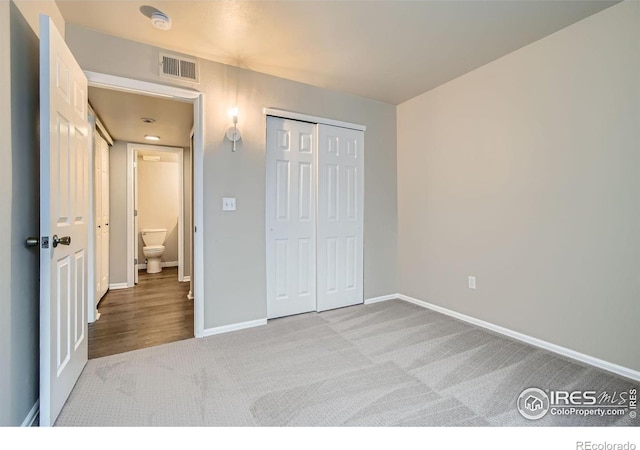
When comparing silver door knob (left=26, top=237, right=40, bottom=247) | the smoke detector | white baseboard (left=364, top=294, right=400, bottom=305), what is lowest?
white baseboard (left=364, top=294, right=400, bottom=305)

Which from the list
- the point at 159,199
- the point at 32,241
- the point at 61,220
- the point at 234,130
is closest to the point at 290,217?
the point at 234,130

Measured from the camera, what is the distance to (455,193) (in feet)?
10.2

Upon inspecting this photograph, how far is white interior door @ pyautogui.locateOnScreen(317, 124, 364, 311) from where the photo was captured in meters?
3.30

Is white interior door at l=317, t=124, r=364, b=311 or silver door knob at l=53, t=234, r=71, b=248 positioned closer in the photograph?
silver door knob at l=53, t=234, r=71, b=248

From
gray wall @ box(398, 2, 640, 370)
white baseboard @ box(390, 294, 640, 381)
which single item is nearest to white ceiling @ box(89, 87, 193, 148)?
gray wall @ box(398, 2, 640, 370)

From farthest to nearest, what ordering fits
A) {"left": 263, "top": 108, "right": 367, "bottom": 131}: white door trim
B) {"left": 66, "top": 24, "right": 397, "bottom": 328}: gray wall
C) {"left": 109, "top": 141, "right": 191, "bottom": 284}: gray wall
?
{"left": 109, "top": 141, "right": 191, "bottom": 284}: gray wall → {"left": 263, "top": 108, "right": 367, "bottom": 131}: white door trim → {"left": 66, "top": 24, "right": 397, "bottom": 328}: gray wall

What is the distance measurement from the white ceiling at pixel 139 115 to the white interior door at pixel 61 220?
3.60ft

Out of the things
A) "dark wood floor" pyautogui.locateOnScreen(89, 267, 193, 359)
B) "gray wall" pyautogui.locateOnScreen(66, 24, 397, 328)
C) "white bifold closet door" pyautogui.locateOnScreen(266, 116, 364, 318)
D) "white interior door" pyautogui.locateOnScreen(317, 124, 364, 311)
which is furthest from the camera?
"white interior door" pyautogui.locateOnScreen(317, 124, 364, 311)

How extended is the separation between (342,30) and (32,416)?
3.03 m

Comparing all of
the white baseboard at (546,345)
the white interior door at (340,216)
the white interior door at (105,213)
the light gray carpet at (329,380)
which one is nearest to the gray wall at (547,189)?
the white baseboard at (546,345)

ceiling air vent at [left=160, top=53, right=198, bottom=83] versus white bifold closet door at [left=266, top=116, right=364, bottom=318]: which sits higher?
ceiling air vent at [left=160, top=53, right=198, bottom=83]

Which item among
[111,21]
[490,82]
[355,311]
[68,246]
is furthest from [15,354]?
[490,82]

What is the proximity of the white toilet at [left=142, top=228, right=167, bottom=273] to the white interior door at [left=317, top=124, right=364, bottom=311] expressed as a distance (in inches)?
149

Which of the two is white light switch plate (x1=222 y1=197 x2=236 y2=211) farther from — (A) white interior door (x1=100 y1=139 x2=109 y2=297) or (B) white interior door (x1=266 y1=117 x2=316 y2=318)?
(A) white interior door (x1=100 y1=139 x2=109 y2=297)
